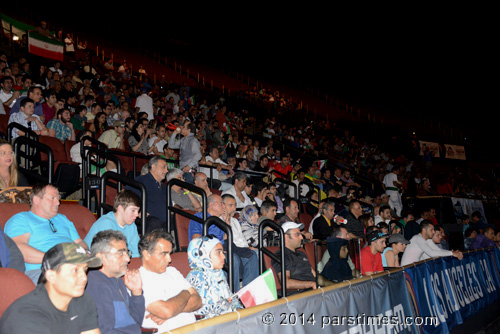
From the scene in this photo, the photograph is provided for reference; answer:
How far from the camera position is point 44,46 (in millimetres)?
13109

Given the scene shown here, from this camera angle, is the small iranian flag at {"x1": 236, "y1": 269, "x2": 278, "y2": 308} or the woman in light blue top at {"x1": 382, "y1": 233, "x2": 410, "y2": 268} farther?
the woman in light blue top at {"x1": 382, "y1": 233, "x2": 410, "y2": 268}

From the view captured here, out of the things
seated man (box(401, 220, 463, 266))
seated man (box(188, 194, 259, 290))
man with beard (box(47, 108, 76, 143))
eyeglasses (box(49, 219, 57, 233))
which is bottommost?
seated man (box(401, 220, 463, 266))

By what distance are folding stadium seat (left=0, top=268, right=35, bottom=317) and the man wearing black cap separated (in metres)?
0.36

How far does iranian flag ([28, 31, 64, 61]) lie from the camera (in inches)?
504

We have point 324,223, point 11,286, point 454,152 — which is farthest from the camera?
point 454,152

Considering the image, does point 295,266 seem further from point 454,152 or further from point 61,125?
point 454,152

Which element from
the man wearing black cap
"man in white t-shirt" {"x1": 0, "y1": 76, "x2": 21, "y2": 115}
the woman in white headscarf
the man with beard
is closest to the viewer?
the man wearing black cap

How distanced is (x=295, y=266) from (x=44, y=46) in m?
10.9

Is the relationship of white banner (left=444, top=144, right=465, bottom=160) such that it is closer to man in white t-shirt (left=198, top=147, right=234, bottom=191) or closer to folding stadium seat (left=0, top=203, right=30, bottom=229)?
man in white t-shirt (left=198, top=147, right=234, bottom=191)

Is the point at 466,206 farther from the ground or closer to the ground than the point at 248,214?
closer to the ground

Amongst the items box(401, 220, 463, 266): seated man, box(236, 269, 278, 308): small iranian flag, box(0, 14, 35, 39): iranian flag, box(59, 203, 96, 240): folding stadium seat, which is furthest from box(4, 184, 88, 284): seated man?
box(0, 14, 35, 39): iranian flag

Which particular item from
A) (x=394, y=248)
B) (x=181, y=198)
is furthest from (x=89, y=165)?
(x=394, y=248)

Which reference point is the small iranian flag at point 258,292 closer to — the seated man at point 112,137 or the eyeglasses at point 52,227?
the eyeglasses at point 52,227

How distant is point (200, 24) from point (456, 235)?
18162 millimetres
